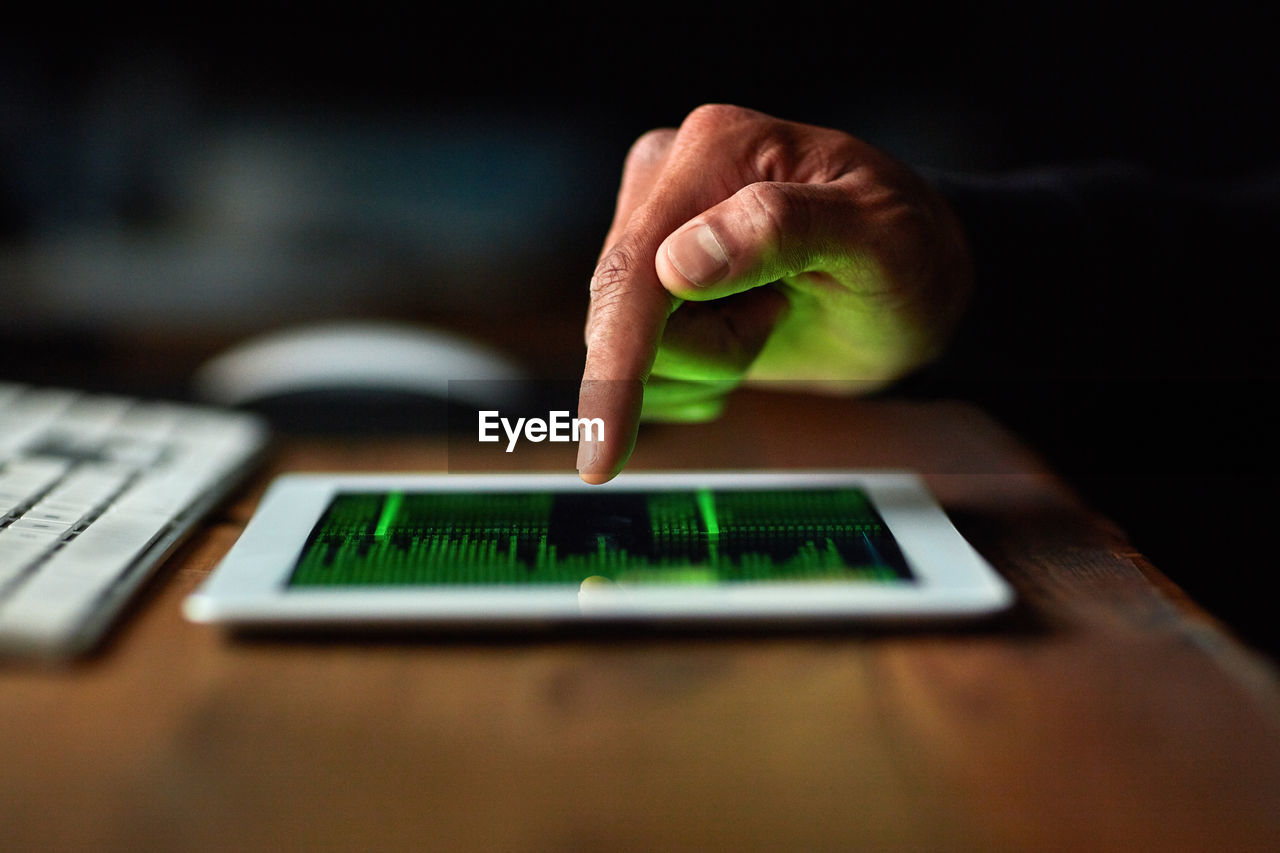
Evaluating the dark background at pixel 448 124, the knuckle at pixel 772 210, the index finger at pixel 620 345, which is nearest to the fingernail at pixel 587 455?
the index finger at pixel 620 345

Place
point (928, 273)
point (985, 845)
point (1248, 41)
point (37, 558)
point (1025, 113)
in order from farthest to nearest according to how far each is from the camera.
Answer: point (1025, 113), point (1248, 41), point (928, 273), point (37, 558), point (985, 845)

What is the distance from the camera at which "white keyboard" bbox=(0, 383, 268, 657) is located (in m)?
0.33

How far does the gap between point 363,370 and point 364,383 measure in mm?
12

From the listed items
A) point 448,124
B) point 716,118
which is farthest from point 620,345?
point 448,124

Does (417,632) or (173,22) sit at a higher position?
(173,22)

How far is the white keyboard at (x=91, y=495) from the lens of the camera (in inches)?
13.1

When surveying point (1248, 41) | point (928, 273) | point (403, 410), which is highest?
point (1248, 41)

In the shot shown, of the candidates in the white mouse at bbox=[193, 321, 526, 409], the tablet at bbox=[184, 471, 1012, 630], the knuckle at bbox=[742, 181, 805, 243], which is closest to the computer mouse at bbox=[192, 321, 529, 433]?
the white mouse at bbox=[193, 321, 526, 409]

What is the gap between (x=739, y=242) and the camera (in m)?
0.41

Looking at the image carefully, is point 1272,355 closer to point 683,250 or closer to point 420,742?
point 683,250

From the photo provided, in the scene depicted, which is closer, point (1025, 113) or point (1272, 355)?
point (1272, 355)

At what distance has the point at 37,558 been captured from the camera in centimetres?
35

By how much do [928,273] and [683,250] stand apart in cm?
20

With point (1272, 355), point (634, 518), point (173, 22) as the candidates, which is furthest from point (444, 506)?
point (173, 22)
